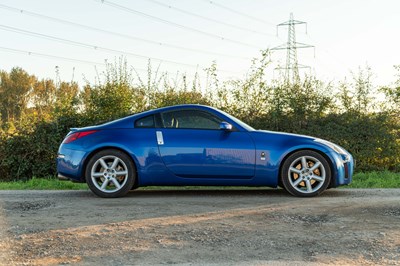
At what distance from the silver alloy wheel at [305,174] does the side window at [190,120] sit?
1285 mm

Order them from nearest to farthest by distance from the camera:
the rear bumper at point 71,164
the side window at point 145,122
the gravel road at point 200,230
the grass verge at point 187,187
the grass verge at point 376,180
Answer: the gravel road at point 200,230
the rear bumper at point 71,164
the side window at point 145,122
the grass verge at point 187,187
the grass verge at point 376,180

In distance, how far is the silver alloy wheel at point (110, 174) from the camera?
25.8 ft

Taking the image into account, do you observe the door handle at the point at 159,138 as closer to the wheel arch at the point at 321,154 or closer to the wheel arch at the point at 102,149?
the wheel arch at the point at 102,149

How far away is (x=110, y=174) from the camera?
7.88 meters

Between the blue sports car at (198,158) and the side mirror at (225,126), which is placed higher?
the side mirror at (225,126)

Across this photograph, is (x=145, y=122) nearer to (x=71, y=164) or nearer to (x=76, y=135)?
(x=76, y=135)

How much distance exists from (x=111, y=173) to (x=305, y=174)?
282 centimetres

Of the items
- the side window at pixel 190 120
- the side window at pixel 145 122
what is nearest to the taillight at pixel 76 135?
the side window at pixel 145 122

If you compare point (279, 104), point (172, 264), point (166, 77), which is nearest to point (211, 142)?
point (172, 264)

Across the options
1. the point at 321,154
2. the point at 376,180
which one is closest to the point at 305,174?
the point at 321,154

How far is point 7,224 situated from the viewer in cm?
579

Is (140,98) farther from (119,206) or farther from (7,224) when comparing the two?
(7,224)

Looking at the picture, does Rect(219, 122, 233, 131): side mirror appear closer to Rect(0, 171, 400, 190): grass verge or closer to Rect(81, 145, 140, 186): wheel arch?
Rect(81, 145, 140, 186): wheel arch

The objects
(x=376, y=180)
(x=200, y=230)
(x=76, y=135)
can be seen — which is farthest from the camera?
(x=376, y=180)
